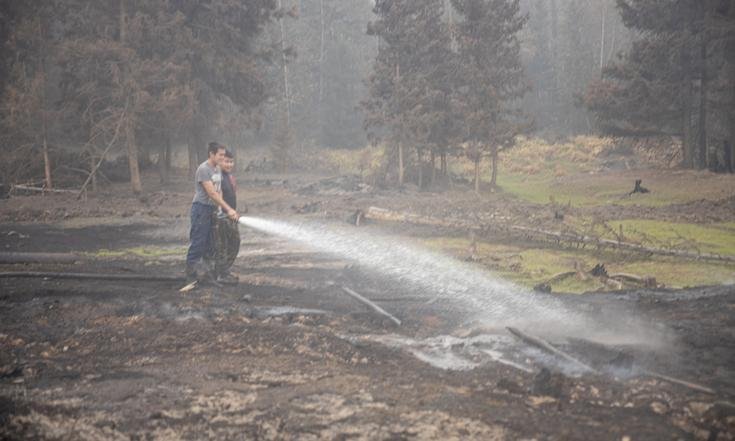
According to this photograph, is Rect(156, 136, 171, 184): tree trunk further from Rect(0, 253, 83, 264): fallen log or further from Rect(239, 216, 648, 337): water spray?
Rect(0, 253, 83, 264): fallen log

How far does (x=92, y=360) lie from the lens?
544 centimetres

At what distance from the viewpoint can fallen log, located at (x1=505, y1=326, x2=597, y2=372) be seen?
5.42 meters

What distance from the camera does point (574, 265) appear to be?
1028 cm

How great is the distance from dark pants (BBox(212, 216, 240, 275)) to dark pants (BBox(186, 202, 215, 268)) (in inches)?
4.9

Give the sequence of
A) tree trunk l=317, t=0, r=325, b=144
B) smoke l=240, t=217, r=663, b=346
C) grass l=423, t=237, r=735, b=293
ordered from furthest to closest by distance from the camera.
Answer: tree trunk l=317, t=0, r=325, b=144, grass l=423, t=237, r=735, b=293, smoke l=240, t=217, r=663, b=346

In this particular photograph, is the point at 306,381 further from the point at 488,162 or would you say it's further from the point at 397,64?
the point at 488,162

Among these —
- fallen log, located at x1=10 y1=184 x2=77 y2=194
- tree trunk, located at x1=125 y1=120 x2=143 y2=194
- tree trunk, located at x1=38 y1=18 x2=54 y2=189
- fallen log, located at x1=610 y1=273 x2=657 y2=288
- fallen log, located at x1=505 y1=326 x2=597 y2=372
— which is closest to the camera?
fallen log, located at x1=505 y1=326 x2=597 y2=372

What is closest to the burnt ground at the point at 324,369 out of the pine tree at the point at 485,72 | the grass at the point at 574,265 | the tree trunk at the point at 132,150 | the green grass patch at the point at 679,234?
the grass at the point at 574,265

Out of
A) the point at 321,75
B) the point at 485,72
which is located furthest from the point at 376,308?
the point at 321,75

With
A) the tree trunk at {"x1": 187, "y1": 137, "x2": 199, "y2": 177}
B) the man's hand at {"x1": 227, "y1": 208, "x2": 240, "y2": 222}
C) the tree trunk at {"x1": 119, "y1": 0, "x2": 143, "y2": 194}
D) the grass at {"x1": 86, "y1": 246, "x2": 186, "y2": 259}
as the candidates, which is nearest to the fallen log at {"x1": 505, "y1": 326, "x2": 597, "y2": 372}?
the man's hand at {"x1": 227, "y1": 208, "x2": 240, "y2": 222}

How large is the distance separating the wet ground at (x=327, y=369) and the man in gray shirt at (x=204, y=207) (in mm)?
636

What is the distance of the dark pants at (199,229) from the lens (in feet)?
27.8

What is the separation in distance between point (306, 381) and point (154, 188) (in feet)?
87.0

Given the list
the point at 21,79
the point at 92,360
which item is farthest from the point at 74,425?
the point at 21,79
